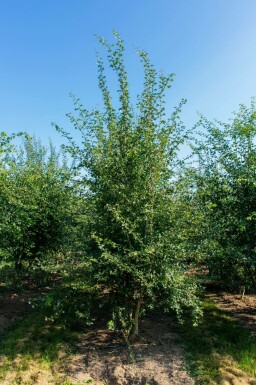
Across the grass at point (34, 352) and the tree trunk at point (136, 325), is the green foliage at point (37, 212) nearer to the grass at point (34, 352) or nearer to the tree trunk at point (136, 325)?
the grass at point (34, 352)

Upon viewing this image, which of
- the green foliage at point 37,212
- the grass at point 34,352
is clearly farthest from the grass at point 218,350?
the green foliage at point 37,212

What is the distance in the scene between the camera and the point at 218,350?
7.22 m

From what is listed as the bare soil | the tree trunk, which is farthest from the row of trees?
the bare soil

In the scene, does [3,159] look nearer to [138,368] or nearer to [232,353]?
[138,368]

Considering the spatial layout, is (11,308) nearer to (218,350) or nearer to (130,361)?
(130,361)

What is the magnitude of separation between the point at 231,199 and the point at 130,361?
4.73 m

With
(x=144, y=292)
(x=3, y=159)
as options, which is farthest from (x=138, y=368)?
(x=3, y=159)

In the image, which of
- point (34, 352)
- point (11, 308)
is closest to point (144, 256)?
point (34, 352)

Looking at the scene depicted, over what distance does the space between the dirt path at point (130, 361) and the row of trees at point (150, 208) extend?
521 millimetres

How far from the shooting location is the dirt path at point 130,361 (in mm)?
6363

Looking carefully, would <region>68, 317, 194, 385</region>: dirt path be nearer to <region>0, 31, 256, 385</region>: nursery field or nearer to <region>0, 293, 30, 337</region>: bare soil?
<region>0, 31, 256, 385</region>: nursery field

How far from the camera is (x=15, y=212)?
28.1 feet

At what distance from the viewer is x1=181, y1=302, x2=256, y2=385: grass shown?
21.0 ft

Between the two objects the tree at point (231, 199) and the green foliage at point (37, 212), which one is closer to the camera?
the tree at point (231, 199)
